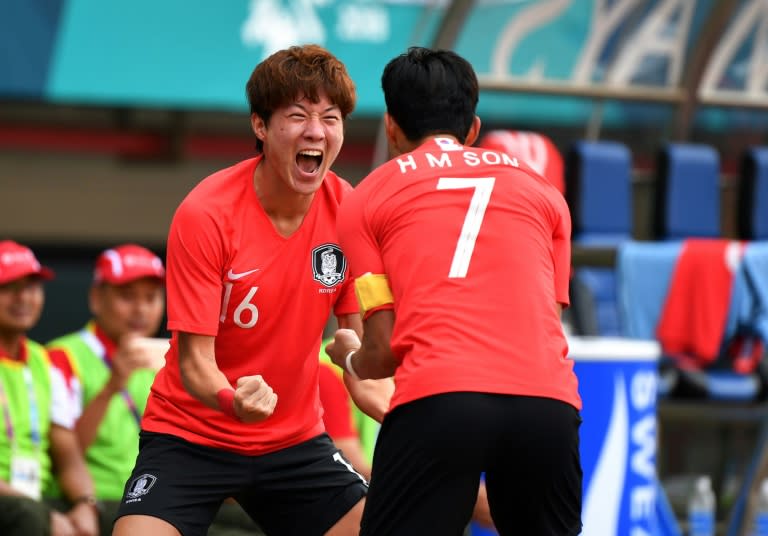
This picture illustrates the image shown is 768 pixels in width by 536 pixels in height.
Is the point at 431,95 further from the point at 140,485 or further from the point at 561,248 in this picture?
the point at 140,485

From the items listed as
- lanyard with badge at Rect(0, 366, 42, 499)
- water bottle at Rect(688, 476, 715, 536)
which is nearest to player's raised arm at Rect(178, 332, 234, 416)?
lanyard with badge at Rect(0, 366, 42, 499)

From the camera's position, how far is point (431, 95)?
3.00m

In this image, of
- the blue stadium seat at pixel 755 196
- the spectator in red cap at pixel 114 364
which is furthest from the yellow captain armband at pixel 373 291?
the blue stadium seat at pixel 755 196

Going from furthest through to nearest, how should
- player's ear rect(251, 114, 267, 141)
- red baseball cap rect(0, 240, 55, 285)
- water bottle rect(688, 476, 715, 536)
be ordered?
water bottle rect(688, 476, 715, 536), red baseball cap rect(0, 240, 55, 285), player's ear rect(251, 114, 267, 141)

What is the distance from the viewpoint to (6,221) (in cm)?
857

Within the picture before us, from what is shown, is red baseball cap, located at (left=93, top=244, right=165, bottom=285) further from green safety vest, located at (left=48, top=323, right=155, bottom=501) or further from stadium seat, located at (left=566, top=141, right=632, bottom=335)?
stadium seat, located at (left=566, top=141, right=632, bottom=335)

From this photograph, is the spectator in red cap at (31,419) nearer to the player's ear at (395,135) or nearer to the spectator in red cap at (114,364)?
the spectator in red cap at (114,364)

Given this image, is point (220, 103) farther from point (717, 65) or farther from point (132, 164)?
point (717, 65)

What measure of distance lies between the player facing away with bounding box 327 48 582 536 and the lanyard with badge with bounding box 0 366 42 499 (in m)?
2.72

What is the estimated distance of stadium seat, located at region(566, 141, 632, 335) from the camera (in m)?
7.38

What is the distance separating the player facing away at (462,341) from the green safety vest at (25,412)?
273 centimetres

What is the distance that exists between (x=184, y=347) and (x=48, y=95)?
4822 millimetres

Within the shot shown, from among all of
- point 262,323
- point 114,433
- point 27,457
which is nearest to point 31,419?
point 27,457

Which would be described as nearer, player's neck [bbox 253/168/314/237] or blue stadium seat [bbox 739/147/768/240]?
player's neck [bbox 253/168/314/237]
